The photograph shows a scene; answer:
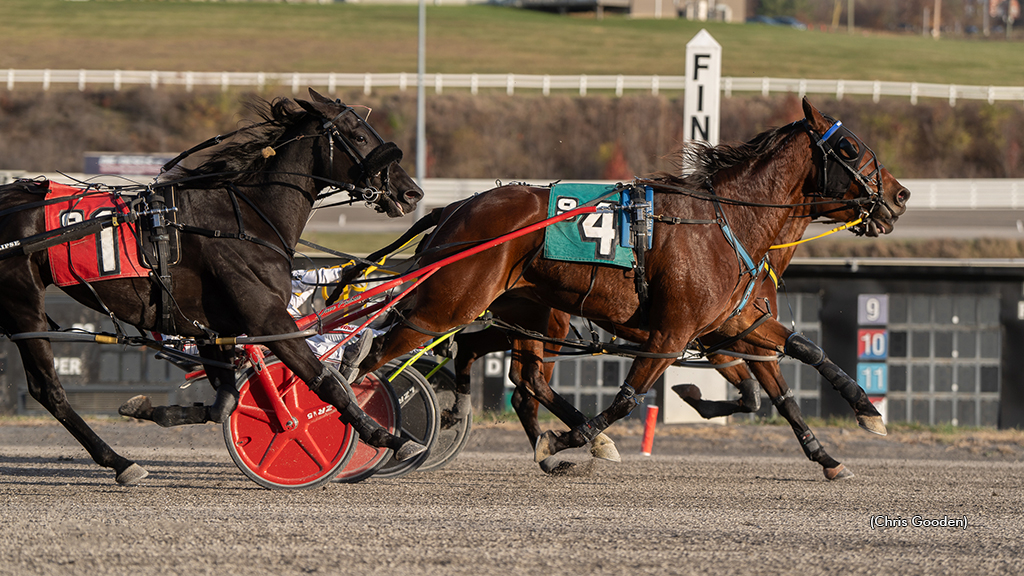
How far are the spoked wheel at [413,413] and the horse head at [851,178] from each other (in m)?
2.76

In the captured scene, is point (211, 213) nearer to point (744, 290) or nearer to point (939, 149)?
point (744, 290)

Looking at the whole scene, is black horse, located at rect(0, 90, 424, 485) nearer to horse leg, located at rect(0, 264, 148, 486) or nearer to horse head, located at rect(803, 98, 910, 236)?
horse leg, located at rect(0, 264, 148, 486)

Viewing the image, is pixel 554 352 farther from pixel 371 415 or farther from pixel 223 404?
pixel 223 404

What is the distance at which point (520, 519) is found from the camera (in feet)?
16.5

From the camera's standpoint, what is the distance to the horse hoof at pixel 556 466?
6.75m

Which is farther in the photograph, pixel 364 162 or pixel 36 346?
pixel 364 162

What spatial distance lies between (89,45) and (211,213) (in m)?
38.9

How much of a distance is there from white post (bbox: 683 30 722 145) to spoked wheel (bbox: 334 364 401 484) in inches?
215

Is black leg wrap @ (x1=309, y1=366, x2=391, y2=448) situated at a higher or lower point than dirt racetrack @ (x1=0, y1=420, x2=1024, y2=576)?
higher

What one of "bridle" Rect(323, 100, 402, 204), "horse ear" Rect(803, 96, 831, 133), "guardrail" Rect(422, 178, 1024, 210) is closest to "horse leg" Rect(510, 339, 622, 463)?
"bridle" Rect(323, 100, 402, 204)

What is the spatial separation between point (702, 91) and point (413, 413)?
19.0 feet

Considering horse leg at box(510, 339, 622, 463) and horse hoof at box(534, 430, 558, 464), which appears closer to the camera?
horse hoof at box(534, 430, 558, 464)

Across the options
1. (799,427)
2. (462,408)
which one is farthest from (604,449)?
(799,427)

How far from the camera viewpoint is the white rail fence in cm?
2886
